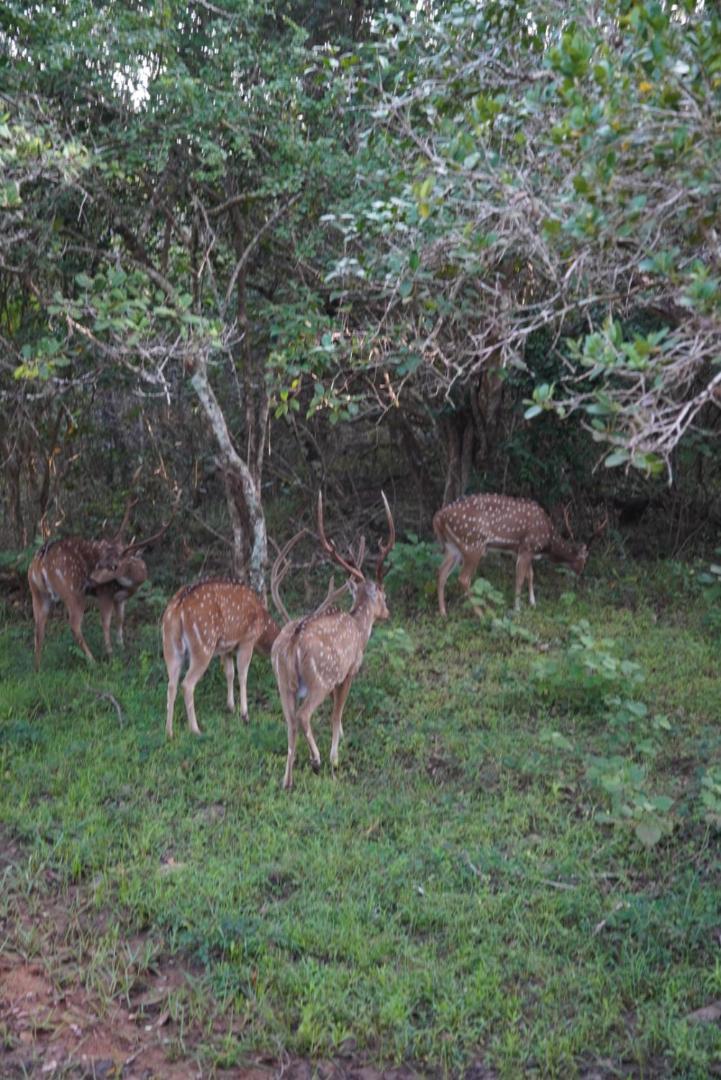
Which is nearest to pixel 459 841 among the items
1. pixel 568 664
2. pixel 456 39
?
pixel 568 664

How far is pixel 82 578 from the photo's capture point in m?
9.20

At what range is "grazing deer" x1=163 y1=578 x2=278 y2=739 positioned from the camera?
24.9 feet

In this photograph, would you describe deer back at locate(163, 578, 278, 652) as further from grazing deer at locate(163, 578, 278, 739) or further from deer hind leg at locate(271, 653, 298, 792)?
deer hind leg at locate(271, 653, 298, 792)

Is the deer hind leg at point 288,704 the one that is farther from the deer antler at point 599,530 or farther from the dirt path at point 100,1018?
the deer antler at point 599,530

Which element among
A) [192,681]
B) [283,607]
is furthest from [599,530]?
[192,681]

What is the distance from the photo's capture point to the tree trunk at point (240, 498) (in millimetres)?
8773

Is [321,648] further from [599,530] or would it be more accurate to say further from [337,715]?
[599,530]

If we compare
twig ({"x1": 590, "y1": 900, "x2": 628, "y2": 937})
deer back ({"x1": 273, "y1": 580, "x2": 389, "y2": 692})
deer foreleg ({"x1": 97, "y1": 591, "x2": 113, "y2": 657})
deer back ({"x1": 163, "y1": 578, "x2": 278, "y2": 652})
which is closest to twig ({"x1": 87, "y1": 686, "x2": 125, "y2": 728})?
deer back ({"x1": 163, "y1": 578, "x2": 278, "y2": 652})

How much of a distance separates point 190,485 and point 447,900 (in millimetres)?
6890

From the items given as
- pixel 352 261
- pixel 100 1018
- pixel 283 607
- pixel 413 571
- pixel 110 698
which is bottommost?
pixel 100 1018

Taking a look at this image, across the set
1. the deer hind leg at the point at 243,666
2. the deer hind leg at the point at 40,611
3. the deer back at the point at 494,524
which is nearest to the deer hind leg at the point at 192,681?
the deer hind leg at the point at 243,666

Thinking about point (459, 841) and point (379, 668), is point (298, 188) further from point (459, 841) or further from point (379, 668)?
point (459, 841)

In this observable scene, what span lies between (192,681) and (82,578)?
2025 millimetres

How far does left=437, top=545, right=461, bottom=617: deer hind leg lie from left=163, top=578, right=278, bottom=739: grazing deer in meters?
2.17
